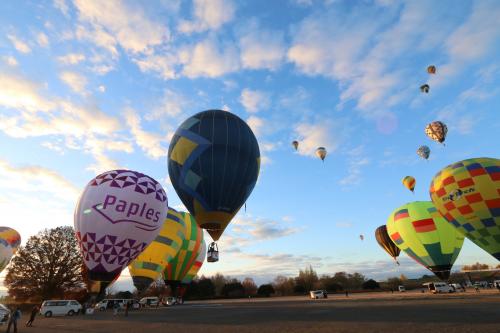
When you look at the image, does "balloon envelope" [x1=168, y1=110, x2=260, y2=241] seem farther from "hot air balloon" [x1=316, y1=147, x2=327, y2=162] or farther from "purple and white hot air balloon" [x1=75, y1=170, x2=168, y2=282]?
"hot air balloon" [x1=316, y1=147, x2=327, y2=162]

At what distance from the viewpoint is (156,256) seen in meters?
32.0

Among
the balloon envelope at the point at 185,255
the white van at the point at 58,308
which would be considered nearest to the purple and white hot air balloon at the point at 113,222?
the white van at the point at 58,308

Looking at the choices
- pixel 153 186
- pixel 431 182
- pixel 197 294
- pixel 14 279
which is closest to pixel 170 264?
pixel 153 186

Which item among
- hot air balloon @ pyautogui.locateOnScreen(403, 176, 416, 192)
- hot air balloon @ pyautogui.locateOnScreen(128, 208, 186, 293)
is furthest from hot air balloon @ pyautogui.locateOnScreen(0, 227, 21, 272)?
hot air balloon @ pyautogui.locateOnScreen(403, 176, 416, 192)

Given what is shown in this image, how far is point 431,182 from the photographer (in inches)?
1238

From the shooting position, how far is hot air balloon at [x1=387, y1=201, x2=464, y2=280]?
109 feet

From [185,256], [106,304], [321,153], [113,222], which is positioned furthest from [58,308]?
[321,153]

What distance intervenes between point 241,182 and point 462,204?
1929cm

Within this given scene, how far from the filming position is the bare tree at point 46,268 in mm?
44688

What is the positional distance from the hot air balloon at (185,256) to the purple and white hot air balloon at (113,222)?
13519 mm

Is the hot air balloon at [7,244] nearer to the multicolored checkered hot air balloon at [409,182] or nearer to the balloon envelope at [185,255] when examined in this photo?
the balloon envelope at [185,255]

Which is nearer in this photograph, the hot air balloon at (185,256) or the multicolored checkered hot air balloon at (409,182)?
the hot air balloon at (185,256)

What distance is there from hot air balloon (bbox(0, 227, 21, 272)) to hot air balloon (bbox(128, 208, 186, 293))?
21325 millimetres

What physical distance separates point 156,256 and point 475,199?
1150 inches
